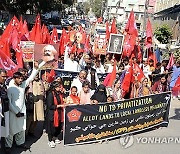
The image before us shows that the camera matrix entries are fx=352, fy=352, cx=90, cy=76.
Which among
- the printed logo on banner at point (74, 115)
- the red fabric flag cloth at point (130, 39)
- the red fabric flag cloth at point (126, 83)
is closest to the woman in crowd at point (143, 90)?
the red fabric flag cloth at point (126, 83)

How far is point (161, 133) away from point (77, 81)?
228 cm

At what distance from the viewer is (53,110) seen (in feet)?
22.9

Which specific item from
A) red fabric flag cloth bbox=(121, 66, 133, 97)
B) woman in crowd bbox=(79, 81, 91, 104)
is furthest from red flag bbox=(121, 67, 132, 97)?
woman in crowd bbox=(79, 81, 91, 104)

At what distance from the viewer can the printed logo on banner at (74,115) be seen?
6.68 meters

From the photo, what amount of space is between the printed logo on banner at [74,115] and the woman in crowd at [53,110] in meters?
0.33

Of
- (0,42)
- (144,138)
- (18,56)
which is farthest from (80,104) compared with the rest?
(0,42)

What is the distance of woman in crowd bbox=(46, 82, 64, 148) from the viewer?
22.7 ft

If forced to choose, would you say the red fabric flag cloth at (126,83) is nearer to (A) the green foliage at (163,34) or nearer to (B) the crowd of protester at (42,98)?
(B) the crowd of protester at (42,98)

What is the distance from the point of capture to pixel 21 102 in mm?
6492

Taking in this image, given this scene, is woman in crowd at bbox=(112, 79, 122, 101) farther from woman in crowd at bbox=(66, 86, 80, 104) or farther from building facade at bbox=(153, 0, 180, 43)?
building facade at bbox=(153, 0, 180, 43)

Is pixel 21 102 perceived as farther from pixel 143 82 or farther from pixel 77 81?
pixel 143 82

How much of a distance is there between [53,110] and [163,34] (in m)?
24.2

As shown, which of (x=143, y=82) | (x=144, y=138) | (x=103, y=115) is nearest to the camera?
(x=103, y=115)

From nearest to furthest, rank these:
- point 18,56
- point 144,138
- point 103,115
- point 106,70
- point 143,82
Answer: point 103,115
point 144,138
point 143,82
point 18,56
point 106,70
